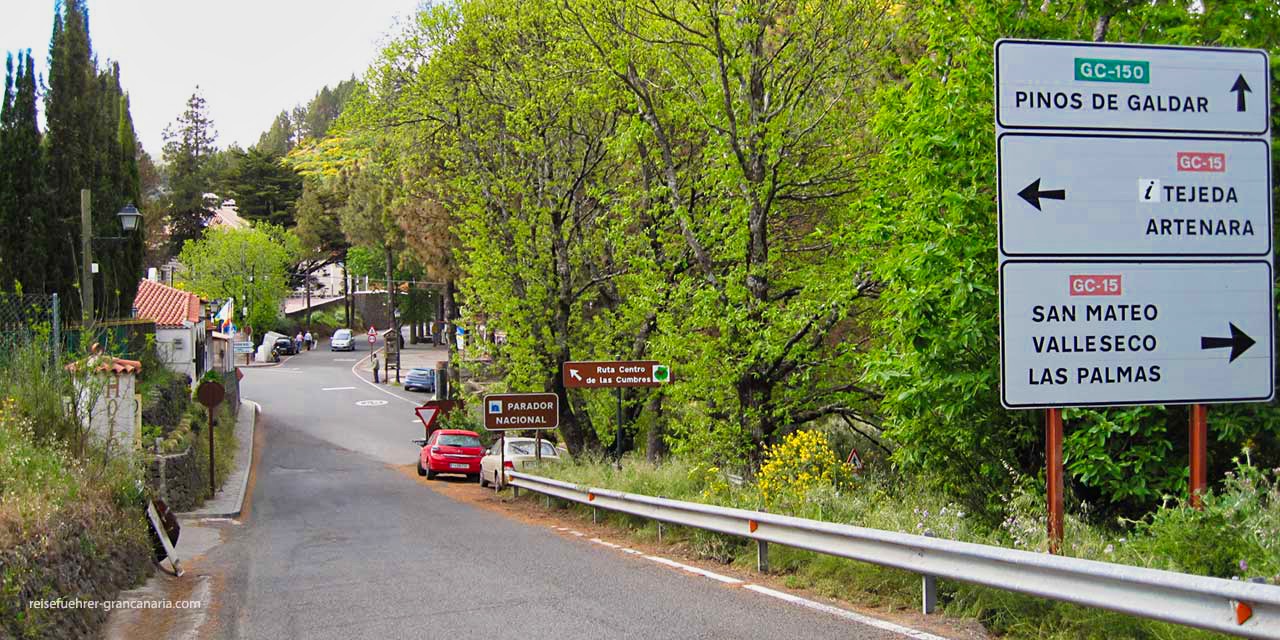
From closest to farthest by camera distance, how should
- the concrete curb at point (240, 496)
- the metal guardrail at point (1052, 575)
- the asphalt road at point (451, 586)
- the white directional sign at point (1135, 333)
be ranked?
the metal guardrail at point (1052, 575) → the white directional sign at point (1135, 333) → the asphalt road at point (451, 586) → the concrete curb at point (240, 496)

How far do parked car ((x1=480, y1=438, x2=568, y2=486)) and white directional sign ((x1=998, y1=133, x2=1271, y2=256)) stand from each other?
60.5 feet

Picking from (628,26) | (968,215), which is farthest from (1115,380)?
(628,26)

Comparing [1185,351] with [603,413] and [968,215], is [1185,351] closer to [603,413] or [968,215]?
[968,215]

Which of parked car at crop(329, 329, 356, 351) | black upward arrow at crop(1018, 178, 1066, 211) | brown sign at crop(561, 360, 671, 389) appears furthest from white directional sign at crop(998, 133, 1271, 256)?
parked car at crop(329, 329, 356, 351)

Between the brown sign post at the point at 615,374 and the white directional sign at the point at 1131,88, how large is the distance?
11.9m

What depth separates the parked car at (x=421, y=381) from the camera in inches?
2510

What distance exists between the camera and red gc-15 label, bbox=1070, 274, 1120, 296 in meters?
7.66

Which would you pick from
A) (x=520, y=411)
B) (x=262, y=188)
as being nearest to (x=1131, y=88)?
(x=520, y=411)

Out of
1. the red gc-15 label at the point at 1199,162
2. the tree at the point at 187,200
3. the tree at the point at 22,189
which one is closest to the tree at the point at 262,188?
the tree at the point at 187,200

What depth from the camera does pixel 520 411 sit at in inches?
865

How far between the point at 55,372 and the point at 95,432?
3.26 ft

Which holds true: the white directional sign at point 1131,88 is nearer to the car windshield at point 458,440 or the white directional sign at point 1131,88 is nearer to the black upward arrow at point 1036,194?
the black upward arrow at point 1036,194

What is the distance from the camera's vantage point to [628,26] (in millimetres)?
19812

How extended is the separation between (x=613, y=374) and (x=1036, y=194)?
12.4m
